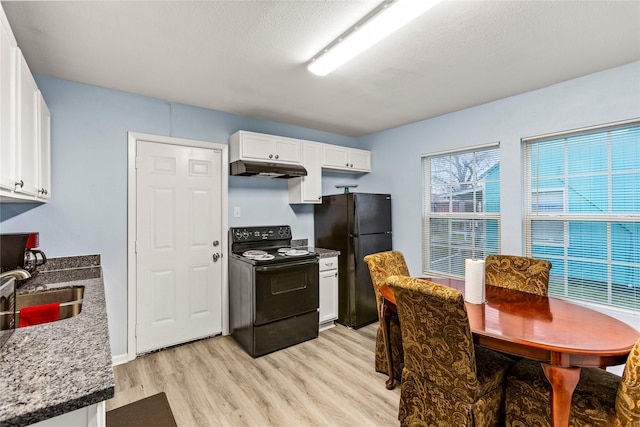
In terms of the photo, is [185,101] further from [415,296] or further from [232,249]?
[415,296]

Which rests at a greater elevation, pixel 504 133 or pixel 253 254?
pixel 504 133

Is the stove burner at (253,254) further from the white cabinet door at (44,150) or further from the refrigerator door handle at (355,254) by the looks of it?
the white cabinet door at (44,150)

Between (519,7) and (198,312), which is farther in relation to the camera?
(198,312)

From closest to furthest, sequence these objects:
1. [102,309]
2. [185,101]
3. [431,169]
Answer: [102,309] < [185,101] < [431,169]

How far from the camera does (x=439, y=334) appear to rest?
1643 millimetres

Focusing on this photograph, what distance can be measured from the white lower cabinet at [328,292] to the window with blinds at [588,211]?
6.67 ft

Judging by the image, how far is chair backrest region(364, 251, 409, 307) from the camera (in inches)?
97.9

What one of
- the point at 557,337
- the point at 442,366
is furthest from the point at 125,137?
the point at 557,337

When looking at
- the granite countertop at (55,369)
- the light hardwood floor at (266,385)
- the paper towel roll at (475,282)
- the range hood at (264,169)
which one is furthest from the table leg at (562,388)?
the range hood at (264,169)

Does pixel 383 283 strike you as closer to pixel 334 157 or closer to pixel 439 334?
pixel 439 334

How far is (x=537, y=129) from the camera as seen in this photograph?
280 centimetres

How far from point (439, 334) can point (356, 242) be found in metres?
2.00

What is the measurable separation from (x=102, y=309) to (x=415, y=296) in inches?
65.0

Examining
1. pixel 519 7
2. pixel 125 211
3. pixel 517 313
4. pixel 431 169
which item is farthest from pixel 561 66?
pixel 125 211
